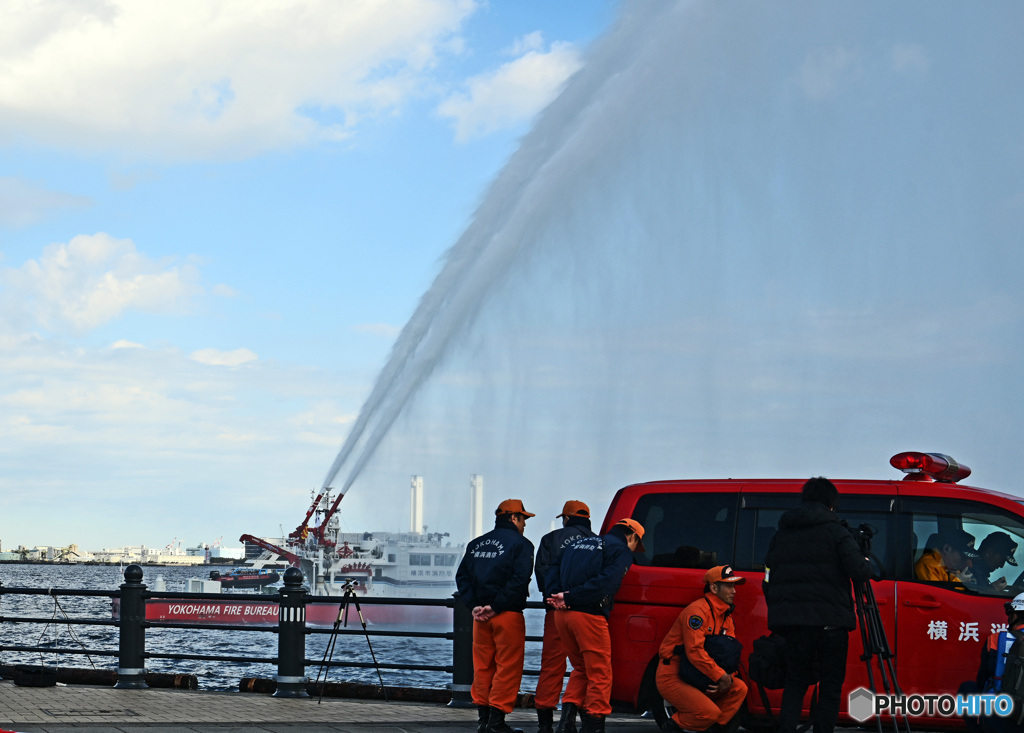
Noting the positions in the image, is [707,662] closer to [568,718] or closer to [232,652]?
[568,718]

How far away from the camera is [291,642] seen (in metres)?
12.3

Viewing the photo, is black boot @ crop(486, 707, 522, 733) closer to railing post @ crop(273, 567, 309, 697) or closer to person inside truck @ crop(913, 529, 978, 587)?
railing post @ crop(273, 567, 309, 697)

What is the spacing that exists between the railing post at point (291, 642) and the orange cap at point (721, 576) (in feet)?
17.3

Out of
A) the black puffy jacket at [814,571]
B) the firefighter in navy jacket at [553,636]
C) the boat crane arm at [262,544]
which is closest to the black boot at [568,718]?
the firefighter in navy jacket at [553,636]

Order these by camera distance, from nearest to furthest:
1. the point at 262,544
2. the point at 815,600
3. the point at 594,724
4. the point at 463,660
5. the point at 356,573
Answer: the point at 815,600 < the point at 594,724 < the point at 463,660 < the point at 262,544 < the point at 356,573

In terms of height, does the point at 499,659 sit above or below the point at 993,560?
below

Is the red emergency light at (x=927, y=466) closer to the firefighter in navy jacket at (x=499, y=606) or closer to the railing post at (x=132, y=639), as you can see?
the firefighter in navy jacket at (x=499, y=606)

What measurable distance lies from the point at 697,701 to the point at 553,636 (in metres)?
1.44

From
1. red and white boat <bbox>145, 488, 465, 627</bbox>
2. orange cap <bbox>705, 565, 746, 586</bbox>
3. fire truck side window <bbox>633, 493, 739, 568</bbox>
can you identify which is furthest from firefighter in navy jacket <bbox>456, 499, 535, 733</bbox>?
red and white boat <bbox>145, 488, 465, 627</bbox>

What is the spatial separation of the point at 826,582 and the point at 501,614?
9.72ft

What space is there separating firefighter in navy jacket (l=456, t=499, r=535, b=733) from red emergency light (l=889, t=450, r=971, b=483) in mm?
3552

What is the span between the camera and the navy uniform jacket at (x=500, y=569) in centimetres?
952

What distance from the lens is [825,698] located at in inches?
322

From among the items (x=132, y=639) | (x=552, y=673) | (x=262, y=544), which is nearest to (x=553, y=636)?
(x=552, y=673)
